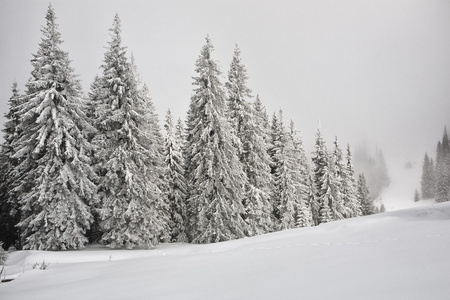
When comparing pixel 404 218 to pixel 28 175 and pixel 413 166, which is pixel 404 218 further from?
pixel 413 166

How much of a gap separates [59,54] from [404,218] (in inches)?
900

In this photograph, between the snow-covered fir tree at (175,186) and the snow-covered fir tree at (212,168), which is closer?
the snow-covered fir tree at (212,168)

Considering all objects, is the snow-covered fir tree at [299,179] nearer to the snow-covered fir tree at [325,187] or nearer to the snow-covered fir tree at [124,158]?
the snow-covered fir tree at [325,187]

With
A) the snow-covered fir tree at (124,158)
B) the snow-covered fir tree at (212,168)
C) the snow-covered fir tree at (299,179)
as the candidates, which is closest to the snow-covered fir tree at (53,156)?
the snow-covered fir tree at (124,158)

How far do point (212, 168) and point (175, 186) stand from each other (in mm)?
8405

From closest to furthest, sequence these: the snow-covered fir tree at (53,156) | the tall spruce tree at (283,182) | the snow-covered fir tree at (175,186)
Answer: the snow-covered fir tree at (53,156), the tall spruce tree at (283,182), the snow-covered fir tree at (175,186)

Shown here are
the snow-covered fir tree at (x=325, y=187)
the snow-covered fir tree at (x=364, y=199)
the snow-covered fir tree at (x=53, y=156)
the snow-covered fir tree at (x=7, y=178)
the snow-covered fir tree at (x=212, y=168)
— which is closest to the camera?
the snow-covered fir tree at (x=53, y=156)

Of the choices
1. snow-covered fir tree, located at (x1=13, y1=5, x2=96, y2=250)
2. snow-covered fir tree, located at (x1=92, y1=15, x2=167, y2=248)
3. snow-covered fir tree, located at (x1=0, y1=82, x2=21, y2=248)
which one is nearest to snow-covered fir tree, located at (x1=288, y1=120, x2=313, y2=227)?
snow-covered fir tree, located at (x1=92, y1=15, x2=167, y2=248)

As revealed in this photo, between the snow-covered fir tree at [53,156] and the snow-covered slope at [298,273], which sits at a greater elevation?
the snow-covered fir tree at [53,156]

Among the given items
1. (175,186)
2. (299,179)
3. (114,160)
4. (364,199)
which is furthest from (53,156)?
(364,199)

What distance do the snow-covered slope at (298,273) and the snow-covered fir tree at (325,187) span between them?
85.0 feet

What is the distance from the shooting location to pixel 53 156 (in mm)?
19203

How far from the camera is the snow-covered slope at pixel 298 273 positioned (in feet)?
13.8

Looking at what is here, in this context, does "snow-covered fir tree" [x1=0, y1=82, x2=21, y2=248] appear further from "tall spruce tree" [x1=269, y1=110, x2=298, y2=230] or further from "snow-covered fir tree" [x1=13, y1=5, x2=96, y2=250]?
"tall spruce tree" [x1=269, y1=110, x2=298, y2=230]
